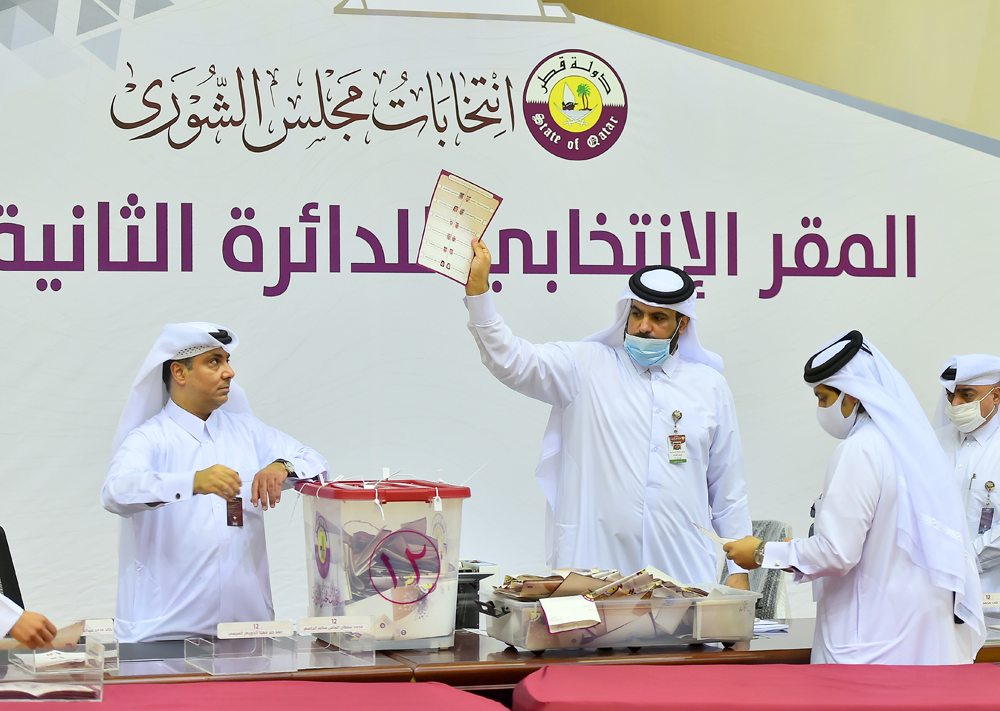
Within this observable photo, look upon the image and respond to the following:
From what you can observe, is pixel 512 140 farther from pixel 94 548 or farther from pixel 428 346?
pixel 94 548

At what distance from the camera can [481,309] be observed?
3174 mm

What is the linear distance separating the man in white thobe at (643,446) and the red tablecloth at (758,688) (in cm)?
136

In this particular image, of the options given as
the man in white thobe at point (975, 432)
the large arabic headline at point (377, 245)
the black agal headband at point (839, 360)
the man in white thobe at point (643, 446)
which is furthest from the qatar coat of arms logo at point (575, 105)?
the black agal headband at point (839, 360)

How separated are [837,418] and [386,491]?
1.23 meters

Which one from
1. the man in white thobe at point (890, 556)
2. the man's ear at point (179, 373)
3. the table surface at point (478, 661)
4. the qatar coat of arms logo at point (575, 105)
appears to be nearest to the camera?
the table surface at point (478, 661)

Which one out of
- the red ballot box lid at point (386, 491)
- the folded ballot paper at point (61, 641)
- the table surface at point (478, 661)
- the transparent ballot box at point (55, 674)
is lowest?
the table surface at point (478, 661)

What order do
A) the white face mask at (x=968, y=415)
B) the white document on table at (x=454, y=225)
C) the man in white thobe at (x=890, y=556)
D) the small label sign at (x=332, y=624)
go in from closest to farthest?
the small label sign at (x=332, y=624), the man in white thobe at (x=890, y=556), the white document on table at (x=454, y=225), the white face mask at (x=968, y=415)

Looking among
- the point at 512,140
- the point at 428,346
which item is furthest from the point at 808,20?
the point at 428,346

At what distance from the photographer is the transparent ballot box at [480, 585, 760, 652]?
2270 mm

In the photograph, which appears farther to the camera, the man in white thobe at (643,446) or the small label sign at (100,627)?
the man in white thobe at (643,446)

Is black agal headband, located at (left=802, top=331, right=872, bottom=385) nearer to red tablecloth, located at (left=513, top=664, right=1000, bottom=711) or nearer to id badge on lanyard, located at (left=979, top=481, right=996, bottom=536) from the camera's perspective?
red tablecloth, located at (left=513, top=664, right=1000, bottom=711)

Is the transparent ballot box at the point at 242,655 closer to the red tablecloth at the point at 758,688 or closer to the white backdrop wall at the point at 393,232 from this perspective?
the red tablecloth at the point at 758,688

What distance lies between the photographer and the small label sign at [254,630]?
6.95 feet

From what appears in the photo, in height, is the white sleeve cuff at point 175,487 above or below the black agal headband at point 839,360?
below
